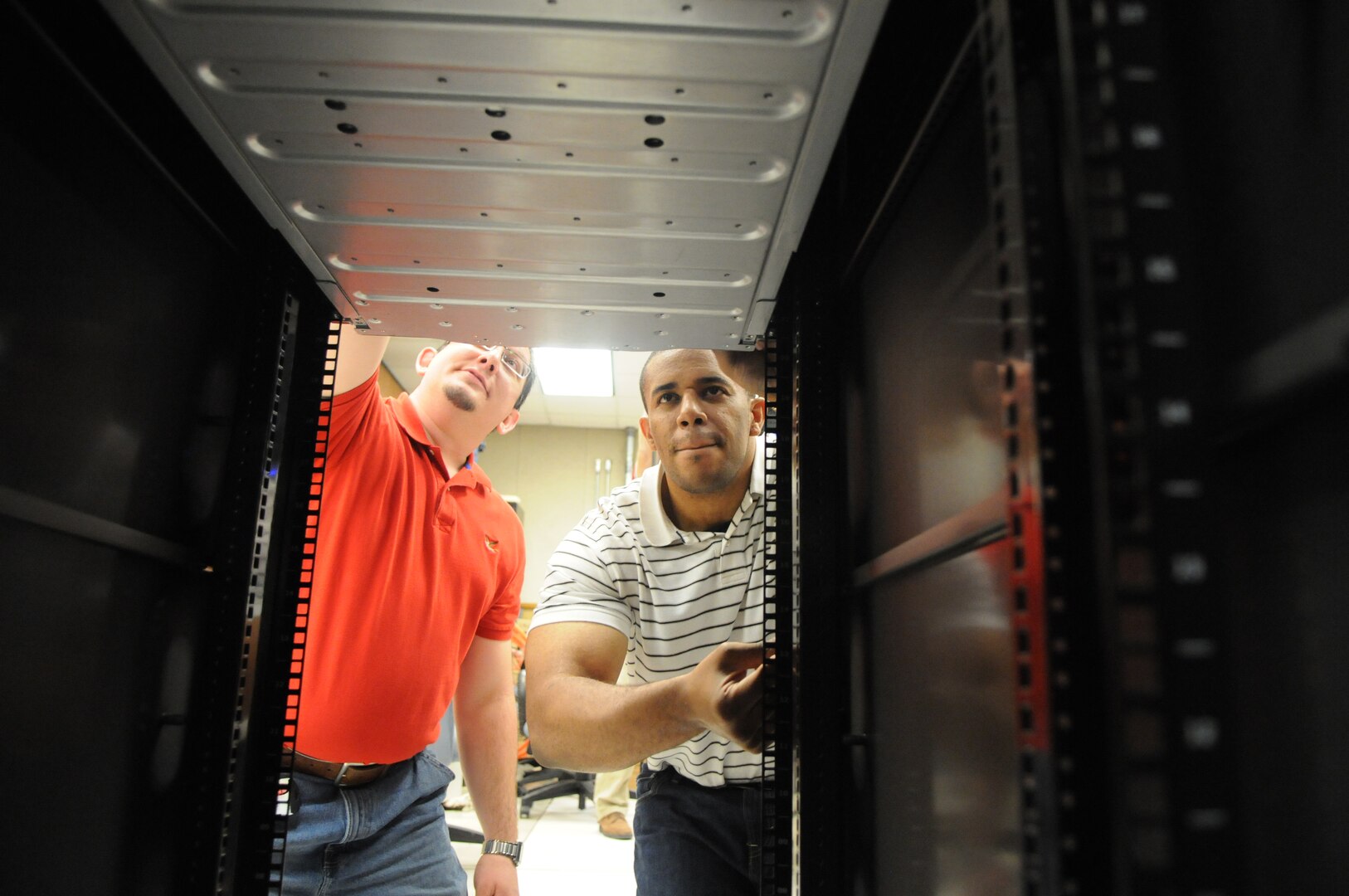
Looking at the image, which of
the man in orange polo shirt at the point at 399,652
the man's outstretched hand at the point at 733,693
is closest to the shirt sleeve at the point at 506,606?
the man in orange polo shirt at the point at 399,652

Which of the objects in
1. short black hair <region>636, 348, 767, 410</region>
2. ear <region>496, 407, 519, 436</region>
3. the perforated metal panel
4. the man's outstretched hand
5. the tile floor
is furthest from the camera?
the tile floor

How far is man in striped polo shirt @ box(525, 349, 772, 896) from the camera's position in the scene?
195cm

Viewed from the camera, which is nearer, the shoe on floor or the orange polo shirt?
the orange polo shirt

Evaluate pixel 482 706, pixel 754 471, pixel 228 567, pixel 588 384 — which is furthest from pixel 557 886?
pixel 588 384

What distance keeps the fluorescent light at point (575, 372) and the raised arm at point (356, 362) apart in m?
4.29

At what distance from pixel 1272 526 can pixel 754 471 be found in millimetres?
1647

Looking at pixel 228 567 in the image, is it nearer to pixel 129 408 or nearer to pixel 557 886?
pixel 129 408

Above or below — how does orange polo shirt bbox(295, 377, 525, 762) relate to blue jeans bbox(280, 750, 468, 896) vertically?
above

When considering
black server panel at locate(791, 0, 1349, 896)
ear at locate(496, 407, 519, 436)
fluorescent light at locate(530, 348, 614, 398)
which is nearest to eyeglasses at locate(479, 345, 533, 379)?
ear at locate(496, 407, 519, 436)

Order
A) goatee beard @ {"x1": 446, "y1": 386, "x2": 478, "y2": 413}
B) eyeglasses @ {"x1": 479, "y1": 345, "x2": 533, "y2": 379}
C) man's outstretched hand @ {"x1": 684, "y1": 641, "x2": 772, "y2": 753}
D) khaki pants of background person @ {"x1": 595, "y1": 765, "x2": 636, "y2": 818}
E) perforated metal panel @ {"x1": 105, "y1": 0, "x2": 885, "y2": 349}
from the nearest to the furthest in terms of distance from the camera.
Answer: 1. perforated metal panel @ {"x1": 105, "y1": 0, "x2": 885, "y2": 349}
2. man's outstretched hand @ {"x1": 684, "y1": 641, "x2": 772, "y2": 753}
3. goatee beard @ {"x1": 446, "y1": 386, "x2": 478, "y2": 413}
4. eyeglasses @ {"x1": 479, "y1": 345, "x2": 533, "y2": 379}
5. khaki pants of background person @ {"x1": 595, "y1": 765, "x2": 636, "y2": 818}

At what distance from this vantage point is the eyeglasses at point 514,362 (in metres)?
2.80

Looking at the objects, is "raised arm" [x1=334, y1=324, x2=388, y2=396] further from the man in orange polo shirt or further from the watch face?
the watch face

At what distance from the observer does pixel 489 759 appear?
8.49ft

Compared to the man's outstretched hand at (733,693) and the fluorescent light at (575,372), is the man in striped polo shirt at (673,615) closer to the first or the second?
the man's outstretched hand at (733,693)
